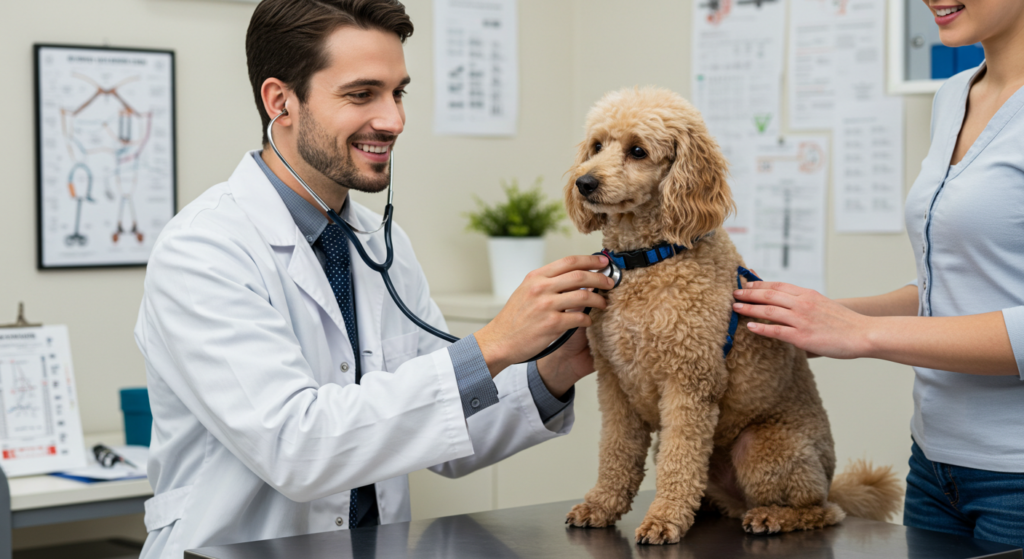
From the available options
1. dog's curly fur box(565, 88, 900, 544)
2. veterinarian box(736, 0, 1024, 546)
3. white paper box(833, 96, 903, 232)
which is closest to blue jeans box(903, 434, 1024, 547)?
veterinarian box(736, 0, 1024, 546)

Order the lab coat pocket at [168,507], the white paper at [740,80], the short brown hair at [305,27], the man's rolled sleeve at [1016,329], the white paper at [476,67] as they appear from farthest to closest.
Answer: the white paper at [476,67], the white paper at [740,80], the short brown hair at [305,27], the lab coat pocket at [168,507], the man's rolled sleeve at [1016,329]

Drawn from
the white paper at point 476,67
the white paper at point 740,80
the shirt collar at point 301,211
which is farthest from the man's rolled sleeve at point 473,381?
the white paper at point 476,67

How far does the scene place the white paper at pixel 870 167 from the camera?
2.07 meters

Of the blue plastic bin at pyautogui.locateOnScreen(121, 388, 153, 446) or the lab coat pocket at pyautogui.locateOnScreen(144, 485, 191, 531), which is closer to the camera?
the lab coat pocket at pyautogui.locateOnScreen(144, 485, 191, 531)

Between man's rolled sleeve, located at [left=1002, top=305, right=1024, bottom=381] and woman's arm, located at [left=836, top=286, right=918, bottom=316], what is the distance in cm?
29

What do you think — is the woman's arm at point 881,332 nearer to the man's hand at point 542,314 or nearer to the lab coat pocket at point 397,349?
the man's hand at point 542,314

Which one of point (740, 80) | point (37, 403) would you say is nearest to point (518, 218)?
point (740, 80)

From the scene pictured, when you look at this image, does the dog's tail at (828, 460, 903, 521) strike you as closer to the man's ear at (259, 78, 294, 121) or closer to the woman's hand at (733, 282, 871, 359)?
the woman's hand at (733, 282, 871, 359)

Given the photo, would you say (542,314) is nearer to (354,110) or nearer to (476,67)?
(354,110)

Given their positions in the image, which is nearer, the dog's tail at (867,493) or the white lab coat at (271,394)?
the white lab coat at (271,394)

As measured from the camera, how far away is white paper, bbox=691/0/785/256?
92.4 inches

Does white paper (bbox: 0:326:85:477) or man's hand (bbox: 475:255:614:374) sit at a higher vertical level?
man's hand (bbox: 475:255:614:374)

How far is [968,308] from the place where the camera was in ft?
3.55

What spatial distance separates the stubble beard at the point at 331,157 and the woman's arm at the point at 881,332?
580mm
